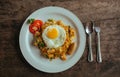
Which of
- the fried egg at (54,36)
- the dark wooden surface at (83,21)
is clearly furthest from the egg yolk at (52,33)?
the dark wooden surface at (83,21)

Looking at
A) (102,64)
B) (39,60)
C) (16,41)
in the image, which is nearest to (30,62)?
(39,60)

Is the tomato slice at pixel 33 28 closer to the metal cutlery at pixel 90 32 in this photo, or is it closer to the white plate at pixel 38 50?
the white plate at pixel 38 50

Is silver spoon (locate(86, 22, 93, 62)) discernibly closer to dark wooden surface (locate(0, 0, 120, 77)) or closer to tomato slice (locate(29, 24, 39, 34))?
dark wooden surface (locate(0, 0, 120, 77))

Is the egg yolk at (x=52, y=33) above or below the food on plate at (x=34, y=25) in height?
below

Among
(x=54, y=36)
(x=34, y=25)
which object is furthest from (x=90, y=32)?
(x=34, y=25)

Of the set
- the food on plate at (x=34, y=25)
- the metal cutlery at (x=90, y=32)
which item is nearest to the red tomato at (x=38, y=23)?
the food on plate at (x=34, y=25)

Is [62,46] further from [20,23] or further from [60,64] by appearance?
[20,23]
